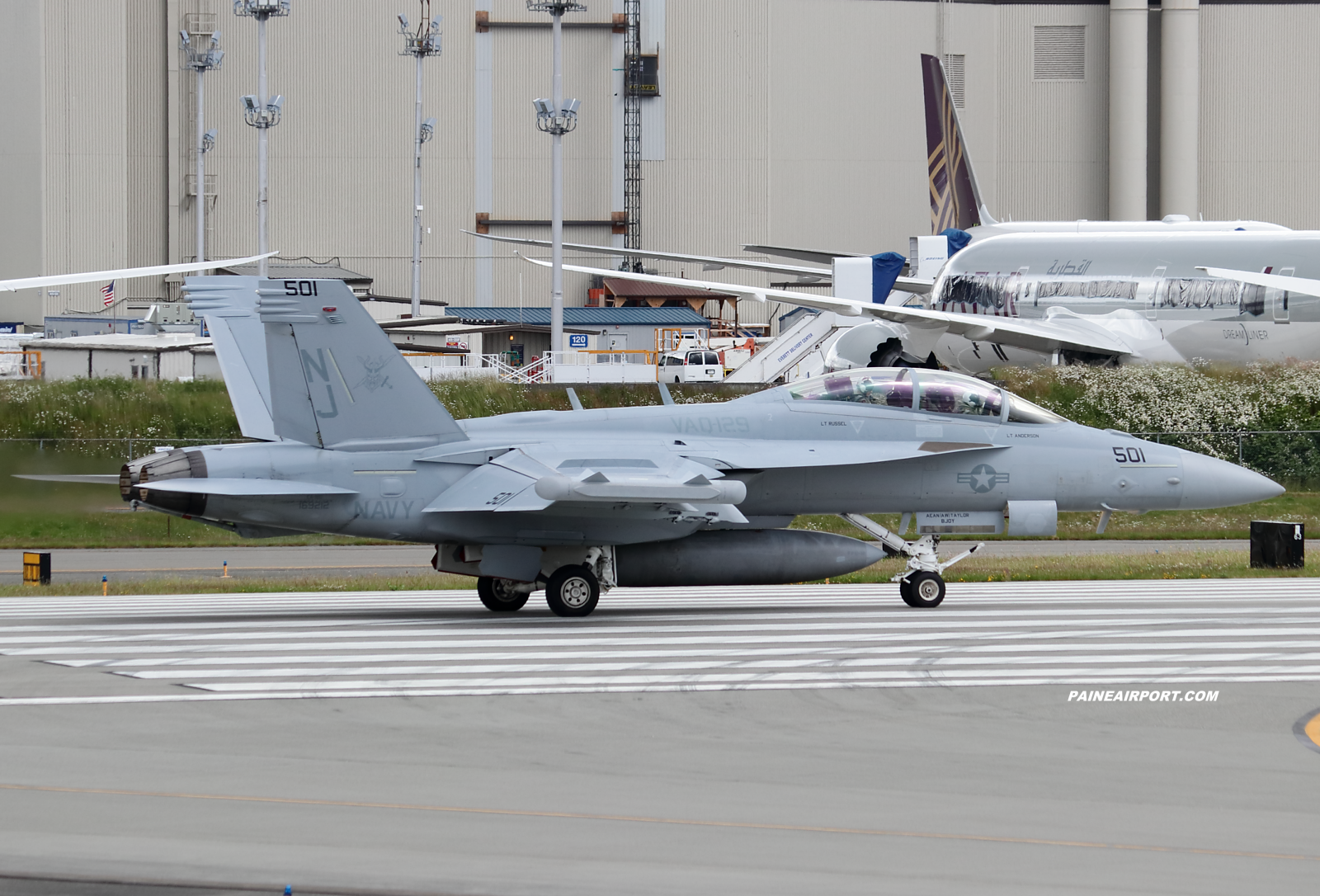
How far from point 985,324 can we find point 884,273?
4820mm

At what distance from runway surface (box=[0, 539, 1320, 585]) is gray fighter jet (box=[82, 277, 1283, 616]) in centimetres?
730

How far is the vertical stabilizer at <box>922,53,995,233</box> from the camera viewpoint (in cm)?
5444

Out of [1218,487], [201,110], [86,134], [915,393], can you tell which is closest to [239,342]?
[915,393]

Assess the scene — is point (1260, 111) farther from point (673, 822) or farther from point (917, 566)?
point (673, 822)

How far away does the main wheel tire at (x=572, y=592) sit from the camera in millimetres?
15281

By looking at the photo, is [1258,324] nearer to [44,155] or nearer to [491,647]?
[491,647]

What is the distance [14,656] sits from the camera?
492 inches

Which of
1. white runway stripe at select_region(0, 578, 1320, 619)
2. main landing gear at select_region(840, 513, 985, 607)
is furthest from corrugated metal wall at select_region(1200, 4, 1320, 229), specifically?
main landing gear at select_region(840, 513, 985, 607)

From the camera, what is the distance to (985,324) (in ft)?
103

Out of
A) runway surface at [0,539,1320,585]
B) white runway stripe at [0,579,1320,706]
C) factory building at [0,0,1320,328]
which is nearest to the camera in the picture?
white runway stripe at [0,579,1320,706]

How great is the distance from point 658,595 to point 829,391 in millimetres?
3769

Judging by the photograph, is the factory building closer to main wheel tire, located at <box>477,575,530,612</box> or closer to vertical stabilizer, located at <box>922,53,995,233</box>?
vertical stabilizer, located at <box>922,53,995,233</box>

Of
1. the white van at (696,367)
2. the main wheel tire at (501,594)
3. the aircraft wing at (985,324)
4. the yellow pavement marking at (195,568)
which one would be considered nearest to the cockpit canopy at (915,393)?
the main wheel tire at (501,594)

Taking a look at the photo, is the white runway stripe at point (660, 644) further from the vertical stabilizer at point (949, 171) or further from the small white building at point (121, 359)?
the vertical stabilizer at point (949, 171)
